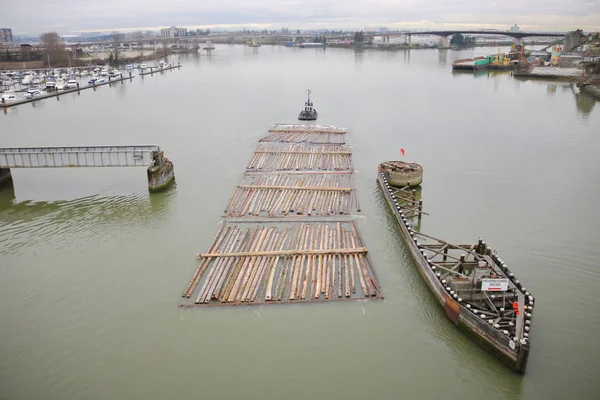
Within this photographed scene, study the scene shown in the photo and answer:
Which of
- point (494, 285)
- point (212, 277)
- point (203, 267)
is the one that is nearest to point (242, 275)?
point (212, 277)

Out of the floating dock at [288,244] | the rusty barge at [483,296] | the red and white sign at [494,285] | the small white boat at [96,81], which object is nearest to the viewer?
the rusty barge at [483,296]

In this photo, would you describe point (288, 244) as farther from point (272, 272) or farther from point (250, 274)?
point (250, 274)

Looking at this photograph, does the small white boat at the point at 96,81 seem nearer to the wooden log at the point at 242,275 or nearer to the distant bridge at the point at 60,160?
the distant bridge at the point at 60,160

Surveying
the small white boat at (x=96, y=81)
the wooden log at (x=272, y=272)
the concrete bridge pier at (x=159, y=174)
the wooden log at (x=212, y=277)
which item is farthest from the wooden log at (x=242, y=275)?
the small white boat at (x=96, y=81)

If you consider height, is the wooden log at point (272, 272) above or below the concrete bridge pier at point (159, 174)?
below

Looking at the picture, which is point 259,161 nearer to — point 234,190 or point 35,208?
point 234,190
